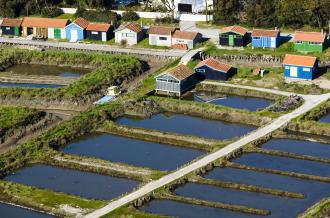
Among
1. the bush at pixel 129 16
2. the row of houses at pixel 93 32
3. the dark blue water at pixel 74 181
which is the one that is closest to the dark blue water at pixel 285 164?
the dark blue water at pixel 74 181

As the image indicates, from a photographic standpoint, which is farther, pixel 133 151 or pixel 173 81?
pixel 173 81

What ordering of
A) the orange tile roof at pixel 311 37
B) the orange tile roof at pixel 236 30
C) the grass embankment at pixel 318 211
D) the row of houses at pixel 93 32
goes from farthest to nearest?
the row of houses at pixel 93 32 < the orange tile roof at pixel 236 30 < the orange tile roof at pixel 311 37 < the grass embankment at pixel 318 211

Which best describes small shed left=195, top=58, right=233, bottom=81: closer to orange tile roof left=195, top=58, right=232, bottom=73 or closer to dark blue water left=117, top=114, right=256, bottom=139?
orange tile roof left=195, top=58, right=232, bottom=73

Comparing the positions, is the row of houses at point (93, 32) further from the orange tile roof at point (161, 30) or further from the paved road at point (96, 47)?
the paved road at point (96, 47)

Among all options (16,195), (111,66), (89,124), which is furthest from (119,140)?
(111,66)

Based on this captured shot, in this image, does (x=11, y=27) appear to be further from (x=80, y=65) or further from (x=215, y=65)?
(x=215, y=65)

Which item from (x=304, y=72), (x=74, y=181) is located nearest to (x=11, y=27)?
(x=304, y=72)
